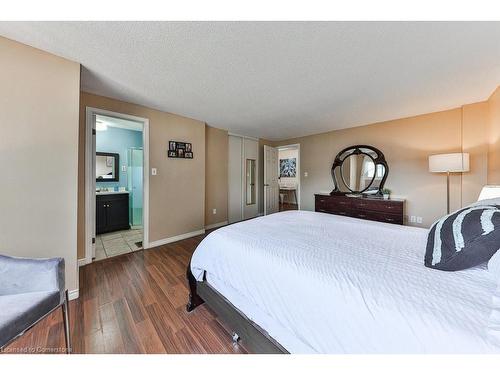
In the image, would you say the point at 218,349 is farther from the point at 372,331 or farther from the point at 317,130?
the point at 317,130

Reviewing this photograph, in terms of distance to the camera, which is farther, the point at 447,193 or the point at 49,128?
the point at 447,193

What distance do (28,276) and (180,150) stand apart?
2479 millimetres

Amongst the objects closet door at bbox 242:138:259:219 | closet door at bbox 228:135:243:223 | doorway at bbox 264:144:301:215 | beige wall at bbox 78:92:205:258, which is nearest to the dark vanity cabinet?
beige wall at bbox 78:92:205:258

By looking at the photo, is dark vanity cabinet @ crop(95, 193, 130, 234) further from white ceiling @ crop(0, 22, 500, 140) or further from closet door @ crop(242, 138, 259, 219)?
closet door @ crop(242, 138, 259, 219)

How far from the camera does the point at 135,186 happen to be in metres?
4.09

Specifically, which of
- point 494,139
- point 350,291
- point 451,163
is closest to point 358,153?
point 451,163

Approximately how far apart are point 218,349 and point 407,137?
4.13 metres

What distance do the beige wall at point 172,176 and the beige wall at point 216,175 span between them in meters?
0.28

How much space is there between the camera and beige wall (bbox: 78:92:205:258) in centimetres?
300

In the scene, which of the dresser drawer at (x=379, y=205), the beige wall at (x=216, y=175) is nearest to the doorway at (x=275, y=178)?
the beige wall at (x=216, y=175)

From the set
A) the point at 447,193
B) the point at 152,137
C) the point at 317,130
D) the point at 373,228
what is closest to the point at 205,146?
the point at 152,137

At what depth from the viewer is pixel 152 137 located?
3.00 metres

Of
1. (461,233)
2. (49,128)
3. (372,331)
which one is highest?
(49,128)

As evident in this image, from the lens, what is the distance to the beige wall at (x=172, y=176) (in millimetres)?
2998
